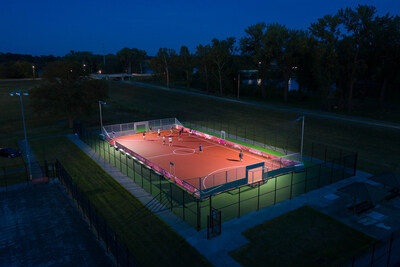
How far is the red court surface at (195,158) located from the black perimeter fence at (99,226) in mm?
8709

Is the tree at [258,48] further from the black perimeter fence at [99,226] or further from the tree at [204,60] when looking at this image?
the black perimeter fence at [99,226]

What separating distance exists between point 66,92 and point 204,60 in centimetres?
5114

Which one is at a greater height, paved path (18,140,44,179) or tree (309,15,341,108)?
tree (309,15,341,108)

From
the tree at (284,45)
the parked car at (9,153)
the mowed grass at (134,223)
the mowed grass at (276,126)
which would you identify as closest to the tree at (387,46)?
the tree at (284,45)

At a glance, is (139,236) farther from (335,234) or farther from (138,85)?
(138,85)

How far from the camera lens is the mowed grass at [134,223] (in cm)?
1683

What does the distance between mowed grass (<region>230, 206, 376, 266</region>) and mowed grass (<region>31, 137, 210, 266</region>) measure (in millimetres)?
3191

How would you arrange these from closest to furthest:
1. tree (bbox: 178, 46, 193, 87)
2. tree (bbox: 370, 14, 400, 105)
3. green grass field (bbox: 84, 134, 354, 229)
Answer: green grass field (bbox: 84, 134, 354, 229) → tree (bbox: 370, 14, 400, 105) → tree (bbox: 178, 46, 193, 87)

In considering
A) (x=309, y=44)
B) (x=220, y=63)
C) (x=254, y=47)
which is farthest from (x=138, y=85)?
(x=309, y=44)

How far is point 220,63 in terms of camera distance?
9450cm

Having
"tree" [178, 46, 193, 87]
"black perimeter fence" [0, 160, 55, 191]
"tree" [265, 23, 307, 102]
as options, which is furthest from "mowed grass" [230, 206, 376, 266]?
"tree" [178, 46, 193, 87]

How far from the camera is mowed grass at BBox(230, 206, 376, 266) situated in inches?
651

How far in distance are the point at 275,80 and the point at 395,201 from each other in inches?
2896

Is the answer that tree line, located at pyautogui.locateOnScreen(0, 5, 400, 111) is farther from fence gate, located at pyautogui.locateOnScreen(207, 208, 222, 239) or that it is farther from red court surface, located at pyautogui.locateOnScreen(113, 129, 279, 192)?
fence gate, located at pyautogui.locateOnScreen(207, 208, 222, 239)
